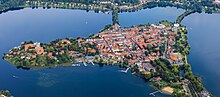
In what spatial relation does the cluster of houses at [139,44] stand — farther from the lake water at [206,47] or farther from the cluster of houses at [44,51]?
the cluster of houses at [44,51]

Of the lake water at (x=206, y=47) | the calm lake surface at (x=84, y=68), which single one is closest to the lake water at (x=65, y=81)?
the calm lake surface at (x=84, y=68)

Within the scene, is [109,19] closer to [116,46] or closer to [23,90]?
[116,46]

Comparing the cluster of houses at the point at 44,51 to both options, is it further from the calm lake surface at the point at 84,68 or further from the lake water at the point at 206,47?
the lake water at the point at 206,47

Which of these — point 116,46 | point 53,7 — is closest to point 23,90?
point 116,46

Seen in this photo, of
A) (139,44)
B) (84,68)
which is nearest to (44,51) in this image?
(84,68)

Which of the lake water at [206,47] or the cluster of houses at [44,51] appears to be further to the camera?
the cluster of houses at [44,51]

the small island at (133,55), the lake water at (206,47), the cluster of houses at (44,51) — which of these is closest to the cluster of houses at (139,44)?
the small island at (133,55)

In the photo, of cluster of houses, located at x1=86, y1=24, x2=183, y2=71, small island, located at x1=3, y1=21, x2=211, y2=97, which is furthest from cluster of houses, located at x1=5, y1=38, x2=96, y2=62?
cluster of houses, located at x1=86, y1=24, x2=183, y2=71
